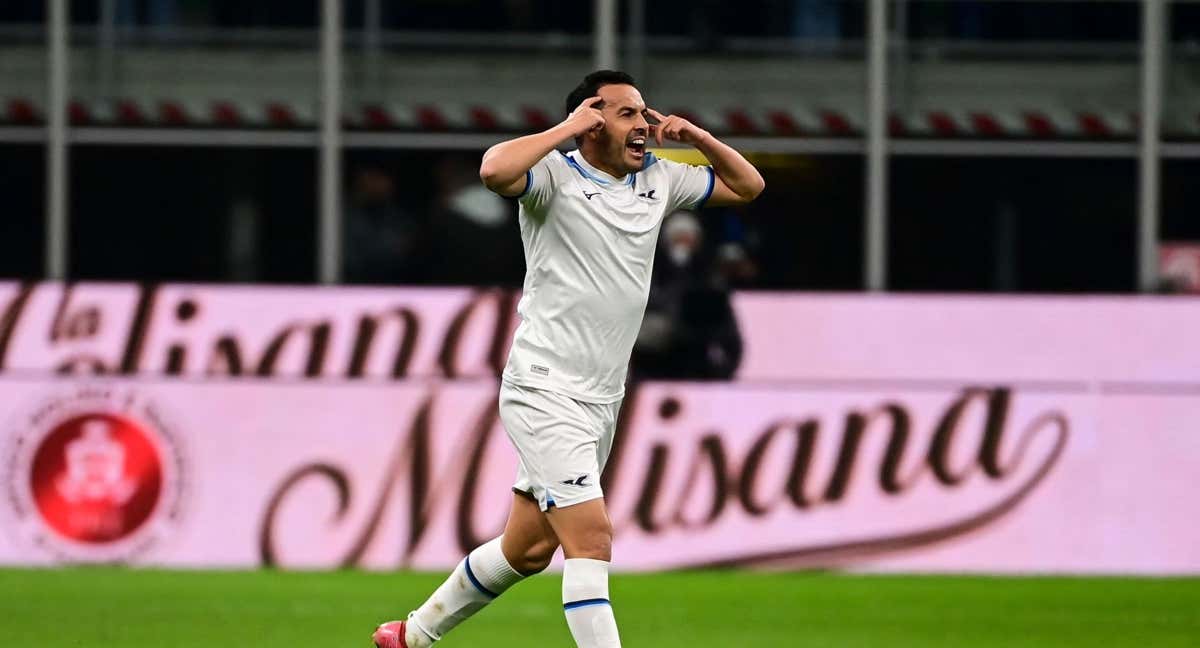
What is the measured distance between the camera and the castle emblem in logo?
11453 mm

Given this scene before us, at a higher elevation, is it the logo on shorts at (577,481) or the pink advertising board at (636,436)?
the logo on shorts at (577,481)

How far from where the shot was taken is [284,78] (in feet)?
55.6

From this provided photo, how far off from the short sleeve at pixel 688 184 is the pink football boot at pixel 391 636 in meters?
1.55

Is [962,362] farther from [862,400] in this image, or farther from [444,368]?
[444,368]

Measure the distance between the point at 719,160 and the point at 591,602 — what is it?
55.4 inches

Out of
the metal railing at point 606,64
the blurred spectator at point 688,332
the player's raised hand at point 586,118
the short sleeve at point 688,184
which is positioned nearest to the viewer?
the player's raised hand at point 586,118

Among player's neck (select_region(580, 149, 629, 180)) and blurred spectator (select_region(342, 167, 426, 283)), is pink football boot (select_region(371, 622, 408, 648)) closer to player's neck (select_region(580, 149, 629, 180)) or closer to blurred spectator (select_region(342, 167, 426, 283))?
player's neck (select_region(580, 149, 629, 180))

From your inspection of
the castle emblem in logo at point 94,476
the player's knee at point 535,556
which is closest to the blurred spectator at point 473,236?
the castle emblem in logo at point 94,476

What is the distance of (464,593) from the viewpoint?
6871 millimetres

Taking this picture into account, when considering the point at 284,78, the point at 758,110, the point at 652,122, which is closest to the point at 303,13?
the point at 284,78

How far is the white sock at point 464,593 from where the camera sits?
679cm

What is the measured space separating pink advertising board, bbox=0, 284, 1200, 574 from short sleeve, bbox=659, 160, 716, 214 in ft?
15.6

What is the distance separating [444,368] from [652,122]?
195 inches

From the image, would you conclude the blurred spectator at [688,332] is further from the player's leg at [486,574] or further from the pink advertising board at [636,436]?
the player's leg at [486,574]
